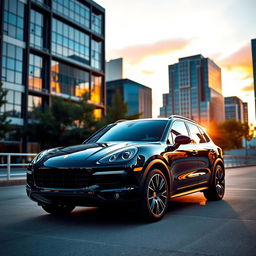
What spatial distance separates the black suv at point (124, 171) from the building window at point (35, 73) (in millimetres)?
38742

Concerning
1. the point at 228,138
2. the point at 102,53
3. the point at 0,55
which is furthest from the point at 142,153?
the point at 228,138

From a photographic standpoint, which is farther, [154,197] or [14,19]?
[14,19]

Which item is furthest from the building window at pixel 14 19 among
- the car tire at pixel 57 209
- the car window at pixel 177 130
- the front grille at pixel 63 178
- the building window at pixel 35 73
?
the front grille at pixel 63 178

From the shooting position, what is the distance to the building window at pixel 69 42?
154ft

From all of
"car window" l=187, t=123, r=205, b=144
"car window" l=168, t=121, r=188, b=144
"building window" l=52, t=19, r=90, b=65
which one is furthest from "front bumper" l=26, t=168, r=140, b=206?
"building window" l=52, t=19, r=90, b=65

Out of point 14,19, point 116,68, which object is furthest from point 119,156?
point 116,68

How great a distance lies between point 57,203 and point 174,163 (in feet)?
6.48

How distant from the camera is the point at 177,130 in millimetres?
6516

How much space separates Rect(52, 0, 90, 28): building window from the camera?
156 feet

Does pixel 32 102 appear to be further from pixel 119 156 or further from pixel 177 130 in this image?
pixel 119 156

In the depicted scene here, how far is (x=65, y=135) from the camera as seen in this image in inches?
1494

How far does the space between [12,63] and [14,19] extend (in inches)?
199

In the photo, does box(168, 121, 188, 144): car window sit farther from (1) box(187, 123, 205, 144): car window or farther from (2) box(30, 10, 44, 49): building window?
(2) box(30, 10, 44, 49): building window

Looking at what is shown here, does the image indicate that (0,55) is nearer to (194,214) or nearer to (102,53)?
(102,53)
